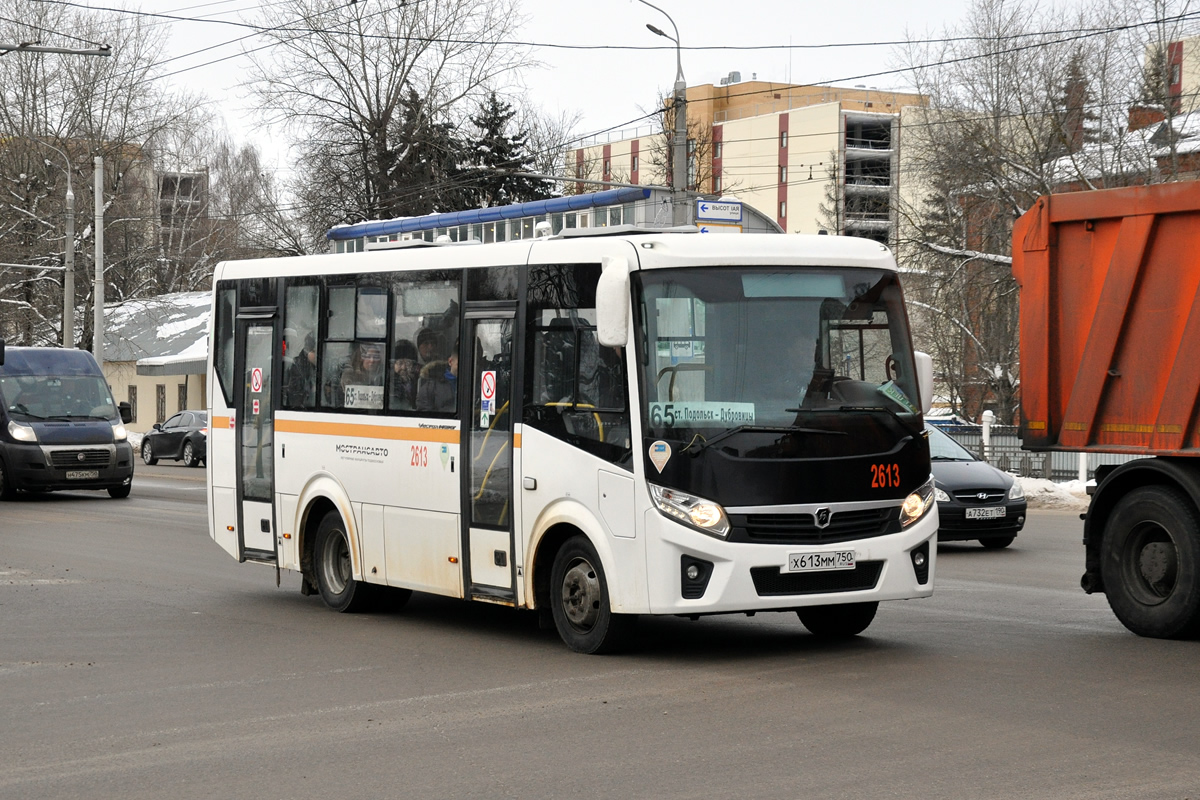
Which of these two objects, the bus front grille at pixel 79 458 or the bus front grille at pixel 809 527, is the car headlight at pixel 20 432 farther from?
the bus front grille at pixel 809 527

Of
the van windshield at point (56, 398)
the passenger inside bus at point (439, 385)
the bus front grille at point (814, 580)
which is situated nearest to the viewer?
the bus front grille at point (814, 580)

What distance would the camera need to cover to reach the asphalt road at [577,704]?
21.4 ft

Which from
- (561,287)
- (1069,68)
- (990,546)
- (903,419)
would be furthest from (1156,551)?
(1069,68)

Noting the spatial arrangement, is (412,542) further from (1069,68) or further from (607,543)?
(1069,68)

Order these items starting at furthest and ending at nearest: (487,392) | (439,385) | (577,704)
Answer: (439,385) < (487,392) < (577,704)

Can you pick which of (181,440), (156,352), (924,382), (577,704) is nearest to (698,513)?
(577,704)

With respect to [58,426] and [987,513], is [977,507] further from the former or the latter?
[58,426]

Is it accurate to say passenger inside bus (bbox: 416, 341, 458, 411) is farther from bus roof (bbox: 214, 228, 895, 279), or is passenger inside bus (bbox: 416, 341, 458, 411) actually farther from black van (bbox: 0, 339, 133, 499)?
black van (bbox: 0, 339, 133, 499)

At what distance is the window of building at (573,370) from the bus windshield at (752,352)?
0.89 feet

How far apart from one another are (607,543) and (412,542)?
86.6 inches

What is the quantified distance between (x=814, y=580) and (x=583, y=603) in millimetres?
1432

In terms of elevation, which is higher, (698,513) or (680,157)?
(680,157)

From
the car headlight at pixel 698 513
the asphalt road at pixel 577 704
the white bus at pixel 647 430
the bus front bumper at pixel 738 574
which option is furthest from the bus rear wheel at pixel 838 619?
the car headlight at pixel 698 513

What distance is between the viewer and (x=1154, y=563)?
1073 cm
